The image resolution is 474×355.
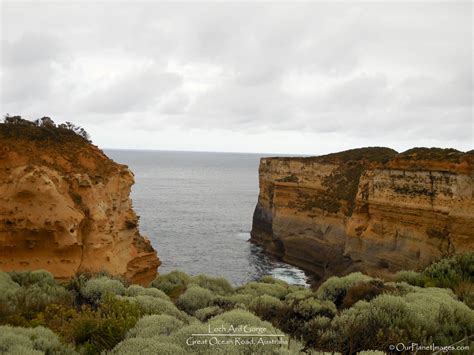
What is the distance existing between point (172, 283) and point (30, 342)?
33.7ft

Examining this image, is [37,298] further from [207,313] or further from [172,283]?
[172,283]

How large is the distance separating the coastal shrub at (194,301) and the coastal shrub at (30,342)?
4.83m

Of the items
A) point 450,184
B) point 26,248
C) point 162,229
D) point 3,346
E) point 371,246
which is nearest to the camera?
point 3,346

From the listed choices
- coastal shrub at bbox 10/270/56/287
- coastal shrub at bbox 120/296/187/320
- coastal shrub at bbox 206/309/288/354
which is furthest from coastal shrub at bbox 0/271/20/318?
coastal shrub at bbox 206/309/288/354

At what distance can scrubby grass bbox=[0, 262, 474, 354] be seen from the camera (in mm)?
6520

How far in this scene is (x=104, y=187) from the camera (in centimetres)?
2241

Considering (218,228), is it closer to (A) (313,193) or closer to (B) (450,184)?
(A) (313,193)

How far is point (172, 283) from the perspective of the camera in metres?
16.4

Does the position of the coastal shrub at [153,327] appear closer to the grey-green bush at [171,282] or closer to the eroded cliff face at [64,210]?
the grey-green bush at [171,282]

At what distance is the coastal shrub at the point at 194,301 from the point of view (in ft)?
37.1

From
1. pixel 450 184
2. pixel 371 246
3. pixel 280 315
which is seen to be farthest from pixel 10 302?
pixel 371 246

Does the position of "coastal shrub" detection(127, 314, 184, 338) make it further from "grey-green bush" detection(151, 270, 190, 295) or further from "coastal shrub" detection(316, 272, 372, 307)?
"grey-green bush" detection(151, 270, 190, 295)

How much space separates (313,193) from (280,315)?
1445 inches

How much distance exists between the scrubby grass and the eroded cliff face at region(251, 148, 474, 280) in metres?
10.9
